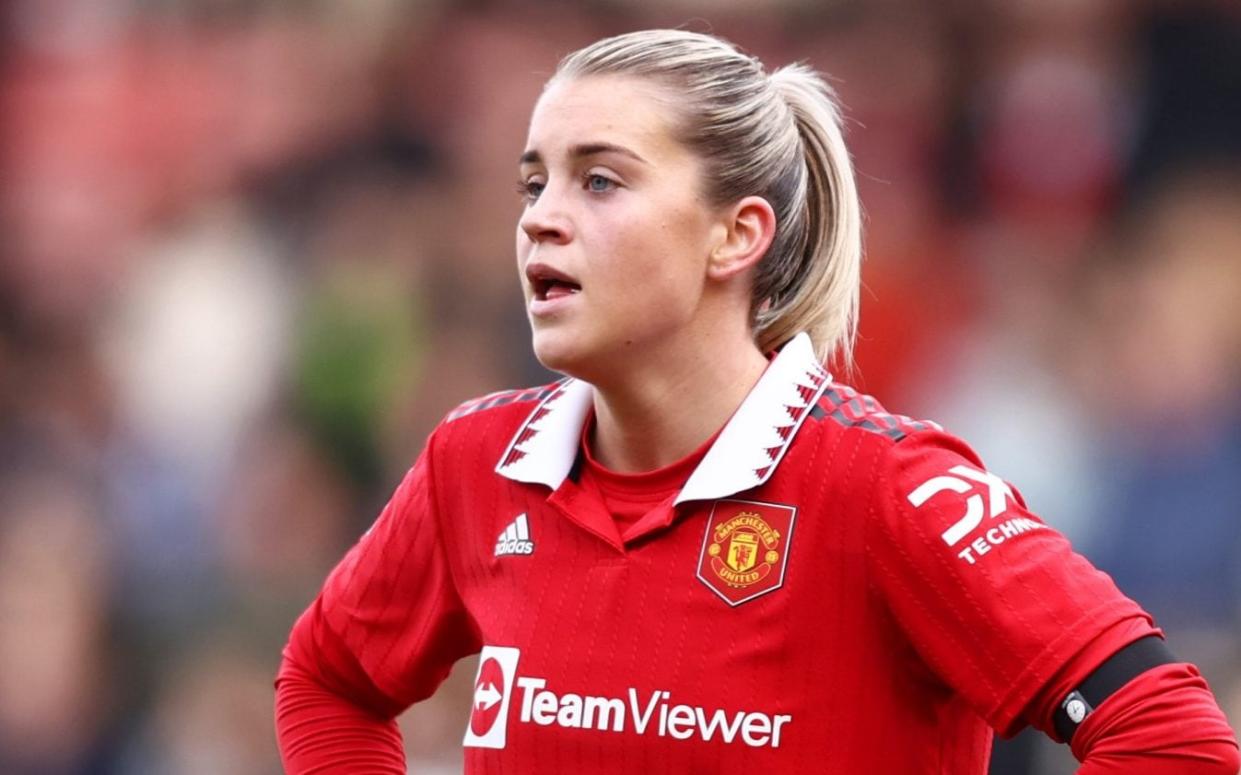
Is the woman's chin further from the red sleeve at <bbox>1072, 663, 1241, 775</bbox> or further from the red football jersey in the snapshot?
the red sleeve at <bbox>1072, 663, 1241, 775</bbox>

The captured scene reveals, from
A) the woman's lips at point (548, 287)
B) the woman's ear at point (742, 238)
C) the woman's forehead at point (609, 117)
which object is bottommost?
the woman's lips at point (548, 287)

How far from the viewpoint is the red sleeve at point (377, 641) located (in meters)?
3.04

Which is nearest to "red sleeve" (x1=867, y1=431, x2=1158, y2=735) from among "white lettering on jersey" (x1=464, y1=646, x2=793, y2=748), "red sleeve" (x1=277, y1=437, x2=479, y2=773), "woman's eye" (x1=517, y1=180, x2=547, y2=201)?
"white lettering on jersey" (x1=464, y1=646, x2=793, y2=748)

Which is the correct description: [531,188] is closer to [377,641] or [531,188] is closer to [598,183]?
[598,183]

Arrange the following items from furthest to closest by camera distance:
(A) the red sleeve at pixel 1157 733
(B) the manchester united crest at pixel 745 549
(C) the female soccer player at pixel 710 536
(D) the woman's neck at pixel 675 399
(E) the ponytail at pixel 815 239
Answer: (E) the ponytail at pixel 815 239 → (D) the woman's neck at pixel 675 399 → (B) the manchester united crest at pixel 745 549 → (C) the female soccer player at pixel 710 536 → (A) the red sleeve at pixel 1157 733

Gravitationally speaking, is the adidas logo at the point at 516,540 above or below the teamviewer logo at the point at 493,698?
above

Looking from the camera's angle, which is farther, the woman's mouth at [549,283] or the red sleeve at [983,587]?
the woman's mouth at [549,283]

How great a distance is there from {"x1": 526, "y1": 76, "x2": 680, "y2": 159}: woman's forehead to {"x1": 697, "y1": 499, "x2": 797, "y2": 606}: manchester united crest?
0.50 meters

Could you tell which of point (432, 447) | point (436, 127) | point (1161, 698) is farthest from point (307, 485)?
point (1161, 698)

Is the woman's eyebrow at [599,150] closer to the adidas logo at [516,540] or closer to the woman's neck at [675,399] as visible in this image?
the woman's neck at [675,399]

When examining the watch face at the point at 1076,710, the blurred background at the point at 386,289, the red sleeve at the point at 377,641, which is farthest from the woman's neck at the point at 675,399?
the blurred background at the point at 386,289

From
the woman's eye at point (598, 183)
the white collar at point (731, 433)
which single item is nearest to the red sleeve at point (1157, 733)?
the white collar at point (731, 433)

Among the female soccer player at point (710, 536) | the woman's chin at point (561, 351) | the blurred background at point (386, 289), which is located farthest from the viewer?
the blurred background at point (386, 289)

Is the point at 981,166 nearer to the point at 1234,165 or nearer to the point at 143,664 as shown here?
the point at 1234,165
